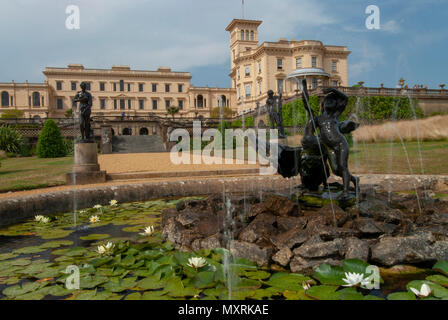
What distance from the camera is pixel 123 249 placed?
12.3 ft

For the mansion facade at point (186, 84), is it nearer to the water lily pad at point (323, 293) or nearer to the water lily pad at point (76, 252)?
the water lily pad at point (76, 252)

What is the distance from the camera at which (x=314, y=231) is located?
356 centimetres

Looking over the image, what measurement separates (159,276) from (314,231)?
1695 mm

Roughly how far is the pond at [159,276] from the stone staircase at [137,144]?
19.9 m

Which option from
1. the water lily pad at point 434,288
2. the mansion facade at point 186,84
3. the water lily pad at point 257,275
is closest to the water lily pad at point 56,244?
the water lily pad at point 257,275

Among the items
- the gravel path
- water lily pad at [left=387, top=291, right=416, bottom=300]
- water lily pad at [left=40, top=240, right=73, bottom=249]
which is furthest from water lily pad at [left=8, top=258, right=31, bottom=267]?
the gravel path

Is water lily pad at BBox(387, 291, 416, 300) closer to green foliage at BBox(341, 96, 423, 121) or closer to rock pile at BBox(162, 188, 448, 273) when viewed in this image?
rock pile at BBox(162, 188, 448, 273)

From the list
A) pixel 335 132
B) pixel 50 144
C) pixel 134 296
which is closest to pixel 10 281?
pixel 134 296

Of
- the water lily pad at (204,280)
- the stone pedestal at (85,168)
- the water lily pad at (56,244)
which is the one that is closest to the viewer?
the water lily pad at (204,280)

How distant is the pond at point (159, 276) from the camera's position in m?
2.64

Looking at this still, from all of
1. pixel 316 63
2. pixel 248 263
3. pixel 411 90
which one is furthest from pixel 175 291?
pixel 316 63

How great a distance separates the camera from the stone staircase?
78.2 ft

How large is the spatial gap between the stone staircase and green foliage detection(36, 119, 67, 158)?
370 cm
